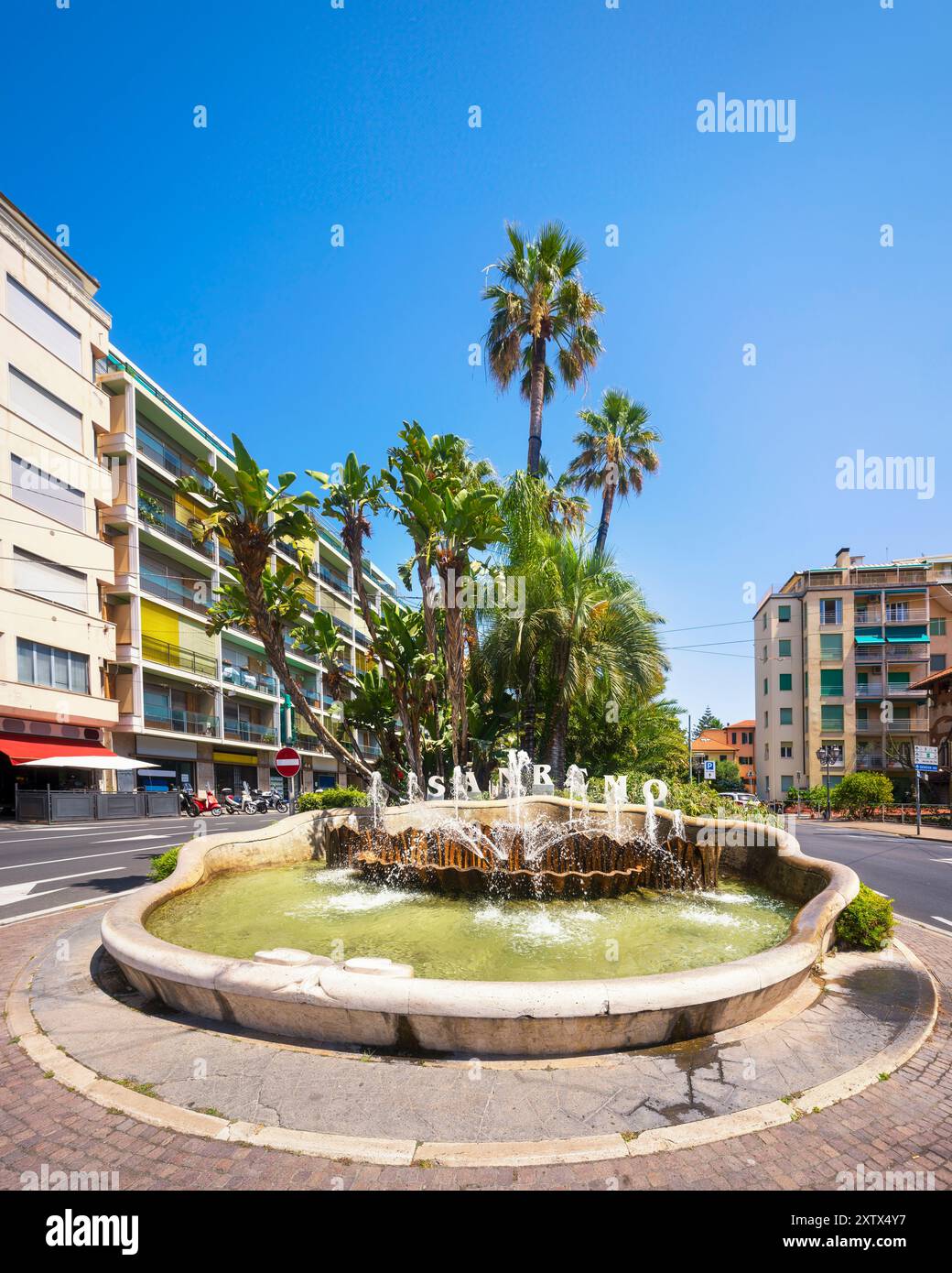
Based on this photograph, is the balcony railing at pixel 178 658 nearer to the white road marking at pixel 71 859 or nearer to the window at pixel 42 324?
the window at pixel 42 324

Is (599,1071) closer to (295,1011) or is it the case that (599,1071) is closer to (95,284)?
(295,1011)

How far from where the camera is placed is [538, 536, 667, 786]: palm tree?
1573 cm

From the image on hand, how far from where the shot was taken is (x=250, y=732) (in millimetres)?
38625

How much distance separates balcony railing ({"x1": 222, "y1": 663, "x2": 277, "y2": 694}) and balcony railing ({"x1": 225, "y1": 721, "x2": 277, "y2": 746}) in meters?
2.25

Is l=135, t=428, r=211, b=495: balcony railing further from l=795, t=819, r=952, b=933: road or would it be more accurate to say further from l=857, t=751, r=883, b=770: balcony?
l=857, t=751, r=883, b=770: balcony

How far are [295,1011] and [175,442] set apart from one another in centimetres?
3724

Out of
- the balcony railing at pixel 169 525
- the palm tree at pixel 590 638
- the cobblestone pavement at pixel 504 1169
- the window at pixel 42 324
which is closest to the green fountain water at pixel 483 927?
the cobblestone pavement at pixel 504 1169

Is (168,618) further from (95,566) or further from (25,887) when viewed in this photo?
(25,887)

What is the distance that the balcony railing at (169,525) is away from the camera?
30.3 m

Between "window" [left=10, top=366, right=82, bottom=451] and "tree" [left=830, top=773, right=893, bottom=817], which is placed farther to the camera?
"tree" [left=830, top=773, right=893, bottom=817]

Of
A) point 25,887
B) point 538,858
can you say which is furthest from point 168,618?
point 538,858

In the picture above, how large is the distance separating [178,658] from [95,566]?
21.8ft

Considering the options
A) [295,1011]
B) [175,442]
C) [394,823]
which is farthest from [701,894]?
[175,442]

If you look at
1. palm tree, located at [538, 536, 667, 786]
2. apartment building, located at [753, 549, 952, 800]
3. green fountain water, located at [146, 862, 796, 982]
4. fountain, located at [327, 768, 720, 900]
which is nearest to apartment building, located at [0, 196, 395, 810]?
palm tree, located at [538, 536, 667, 786]
